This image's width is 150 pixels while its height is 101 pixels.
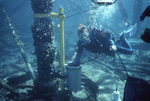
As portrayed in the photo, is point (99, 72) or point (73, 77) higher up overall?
point (73, 77)

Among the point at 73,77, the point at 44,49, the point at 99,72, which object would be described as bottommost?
the point at 99,72

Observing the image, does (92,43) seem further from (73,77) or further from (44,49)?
(44,49)

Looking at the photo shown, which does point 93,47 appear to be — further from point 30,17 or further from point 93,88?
point 30,17

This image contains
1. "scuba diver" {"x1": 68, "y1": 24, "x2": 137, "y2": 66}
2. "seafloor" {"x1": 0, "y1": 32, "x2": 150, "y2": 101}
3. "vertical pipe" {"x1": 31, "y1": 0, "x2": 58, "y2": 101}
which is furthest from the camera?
"seafloor" {"x1": 0, "y1": 32, "x2": 150, "y2": 101}

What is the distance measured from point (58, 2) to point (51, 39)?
83.1 ft

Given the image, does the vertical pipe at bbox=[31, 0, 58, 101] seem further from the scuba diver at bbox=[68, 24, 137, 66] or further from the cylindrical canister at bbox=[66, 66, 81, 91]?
the scuba diver at bbox=[68, 24, 137, 66]

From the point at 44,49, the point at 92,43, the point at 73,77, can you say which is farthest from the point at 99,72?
the point at 44,49

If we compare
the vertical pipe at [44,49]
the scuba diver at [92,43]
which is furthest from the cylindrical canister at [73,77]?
the vertical pipe at [44,49]

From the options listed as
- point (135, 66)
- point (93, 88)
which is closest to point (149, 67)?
point (135, 66)

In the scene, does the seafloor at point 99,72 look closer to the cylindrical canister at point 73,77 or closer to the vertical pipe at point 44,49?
the cylindrical canister at point 73,77

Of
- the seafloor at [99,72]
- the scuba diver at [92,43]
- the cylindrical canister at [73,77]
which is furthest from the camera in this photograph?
the seafloor at [99,72]

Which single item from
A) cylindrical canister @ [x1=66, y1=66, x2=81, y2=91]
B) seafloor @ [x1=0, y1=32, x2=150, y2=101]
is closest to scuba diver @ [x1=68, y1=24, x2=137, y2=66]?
cylindrical canister @ [x1=66, y1=66, x2=81, y2=91]

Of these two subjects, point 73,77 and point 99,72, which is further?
point 99,72

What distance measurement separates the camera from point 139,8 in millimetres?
14516
